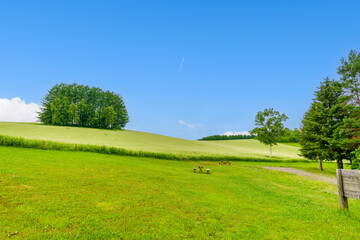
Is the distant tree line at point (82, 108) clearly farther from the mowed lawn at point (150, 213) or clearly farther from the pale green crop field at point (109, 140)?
the mowed lawn at point (150, 213)

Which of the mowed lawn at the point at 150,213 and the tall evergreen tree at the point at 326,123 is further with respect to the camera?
the tall evergreen tree at the point at 326,123

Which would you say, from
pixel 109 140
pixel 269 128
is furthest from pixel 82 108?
pixel 269 128

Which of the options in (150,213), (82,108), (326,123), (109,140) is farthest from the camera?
(82,108)

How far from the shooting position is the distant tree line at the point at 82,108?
224ft

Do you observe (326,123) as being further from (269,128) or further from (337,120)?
(269,128)

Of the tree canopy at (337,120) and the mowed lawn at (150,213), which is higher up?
the tree canopy at (337,120)

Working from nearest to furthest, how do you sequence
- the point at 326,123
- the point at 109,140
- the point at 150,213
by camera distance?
1. the point at 150,213
2. the point at 326,123
3. the point at 109,140

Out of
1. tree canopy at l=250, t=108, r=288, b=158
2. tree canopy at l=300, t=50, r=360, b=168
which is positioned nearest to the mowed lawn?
tree canopy at l=300, t=50, r=360, b=168

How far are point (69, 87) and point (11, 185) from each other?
83266 millimetres

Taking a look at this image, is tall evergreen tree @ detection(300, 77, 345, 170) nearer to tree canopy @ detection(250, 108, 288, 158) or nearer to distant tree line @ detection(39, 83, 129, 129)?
tree canopy @ detection(250, 108, 288, 158)

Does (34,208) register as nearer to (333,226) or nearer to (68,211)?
(68,211)

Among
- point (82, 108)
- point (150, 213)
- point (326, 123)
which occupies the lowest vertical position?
point (150, 213)

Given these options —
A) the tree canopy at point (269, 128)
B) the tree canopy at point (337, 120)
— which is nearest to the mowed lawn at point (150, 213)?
the tree canopy at point (337, 120)

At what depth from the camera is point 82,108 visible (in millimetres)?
72062
